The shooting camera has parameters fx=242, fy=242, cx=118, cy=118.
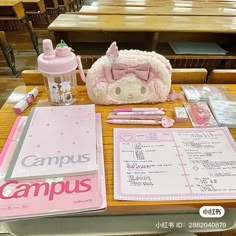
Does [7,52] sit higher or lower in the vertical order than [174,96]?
lower

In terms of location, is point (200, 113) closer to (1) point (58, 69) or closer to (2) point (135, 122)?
(2) point (135, 122)

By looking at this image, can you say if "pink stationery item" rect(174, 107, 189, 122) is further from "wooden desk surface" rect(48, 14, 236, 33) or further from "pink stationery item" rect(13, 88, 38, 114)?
"wooden desk surface" rect(48, 14, 236, 33)

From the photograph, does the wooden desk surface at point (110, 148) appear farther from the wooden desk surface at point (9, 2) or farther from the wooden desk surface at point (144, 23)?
the wooden desk surface at point (9, 2)

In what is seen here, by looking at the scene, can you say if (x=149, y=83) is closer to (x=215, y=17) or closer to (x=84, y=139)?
(x=84, y=139)

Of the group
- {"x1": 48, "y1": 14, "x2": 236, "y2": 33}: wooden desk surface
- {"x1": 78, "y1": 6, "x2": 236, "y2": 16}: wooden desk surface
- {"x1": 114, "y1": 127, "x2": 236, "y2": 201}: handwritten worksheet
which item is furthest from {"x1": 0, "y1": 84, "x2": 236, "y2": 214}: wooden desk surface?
{"x1": 78, "y1": 6, "x2": 236, "y2": 16}: wooden desk surface

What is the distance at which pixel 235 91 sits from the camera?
30.3 inches

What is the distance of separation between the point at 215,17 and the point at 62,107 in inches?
52.7

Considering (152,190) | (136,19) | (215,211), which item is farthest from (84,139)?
(136,19)

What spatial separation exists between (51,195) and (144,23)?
47.8 inches

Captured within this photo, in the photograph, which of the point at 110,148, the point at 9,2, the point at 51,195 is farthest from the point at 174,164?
the point at 9,2

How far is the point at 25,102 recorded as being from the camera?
26.9 inches

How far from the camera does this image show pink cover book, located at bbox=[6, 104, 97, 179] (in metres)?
0.47

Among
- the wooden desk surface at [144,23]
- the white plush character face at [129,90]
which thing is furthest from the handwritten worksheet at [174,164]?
the wooden desk surface at [144,23]

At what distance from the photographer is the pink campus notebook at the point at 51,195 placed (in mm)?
405
